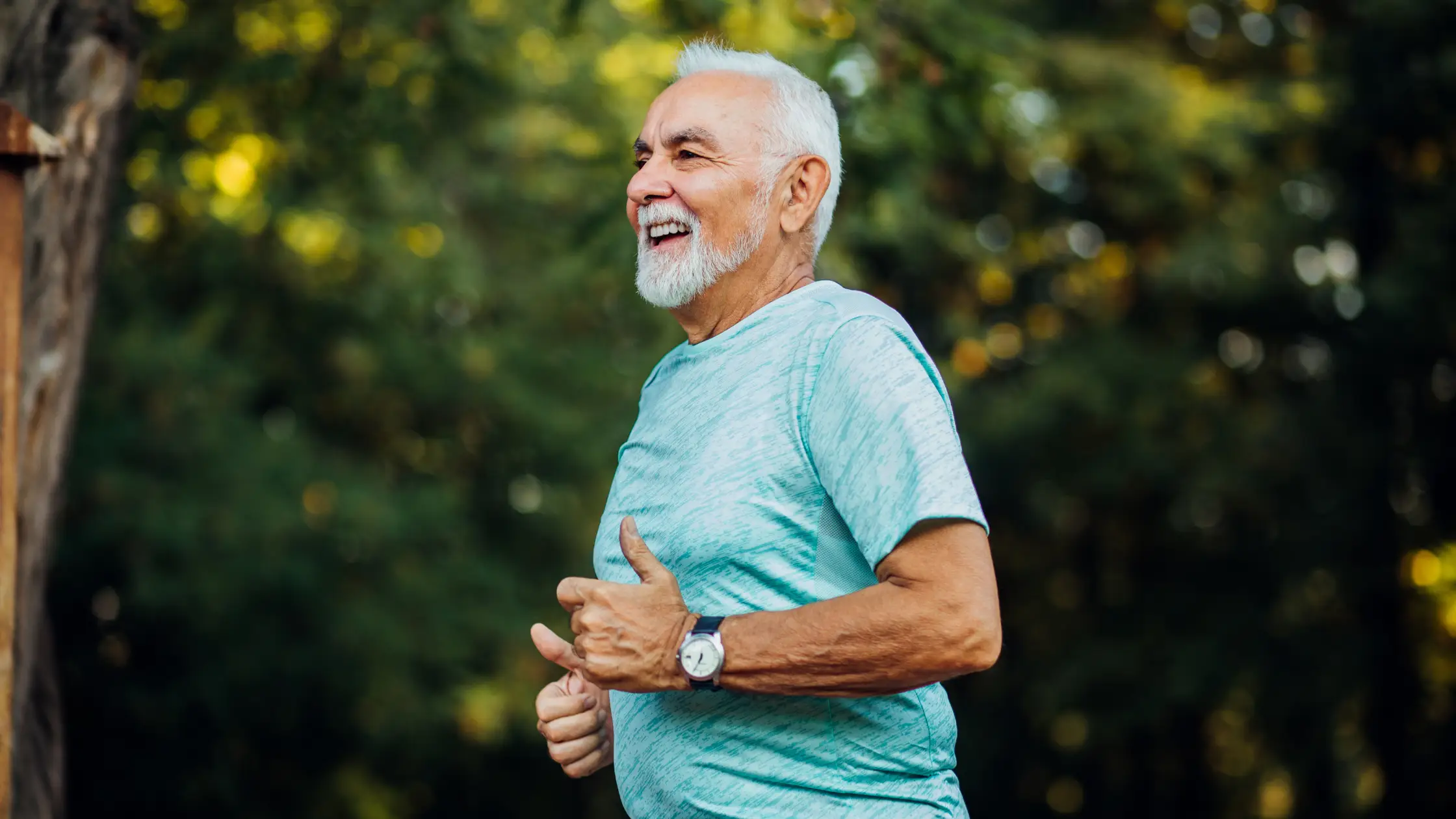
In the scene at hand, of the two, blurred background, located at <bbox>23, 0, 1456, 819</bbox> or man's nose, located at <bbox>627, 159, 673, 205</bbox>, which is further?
blurred background, located at <bbox>23, 0, 1456, 819</bbox>

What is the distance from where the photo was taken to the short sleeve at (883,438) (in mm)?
1575

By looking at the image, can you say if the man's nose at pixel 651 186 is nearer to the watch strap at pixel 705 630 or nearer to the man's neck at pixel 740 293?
the man's neck at pixel 740 293

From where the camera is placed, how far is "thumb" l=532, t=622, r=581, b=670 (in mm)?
1809

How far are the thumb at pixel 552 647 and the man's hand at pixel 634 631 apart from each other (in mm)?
142

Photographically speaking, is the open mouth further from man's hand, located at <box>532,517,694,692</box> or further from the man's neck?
man's hand, located at <box>532,517,694,692</box>

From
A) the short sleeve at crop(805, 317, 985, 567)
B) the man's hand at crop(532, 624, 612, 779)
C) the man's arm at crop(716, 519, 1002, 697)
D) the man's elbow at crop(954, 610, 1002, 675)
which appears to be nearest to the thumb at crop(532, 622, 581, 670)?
the man's hand at crop(532, 624, 612, 779)

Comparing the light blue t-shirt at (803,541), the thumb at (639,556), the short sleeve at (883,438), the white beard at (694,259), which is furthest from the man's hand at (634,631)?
the white beard at (694,259)

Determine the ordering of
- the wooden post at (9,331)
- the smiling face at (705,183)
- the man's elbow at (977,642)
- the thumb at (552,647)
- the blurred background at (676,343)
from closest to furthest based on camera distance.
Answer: the man's elbow at (977,642), the thumb at (552,647), the smiling face at (705,183), the wooden post at (9,331), the blurred background at (676,343)

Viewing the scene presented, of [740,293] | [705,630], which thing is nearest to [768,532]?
[705,630]

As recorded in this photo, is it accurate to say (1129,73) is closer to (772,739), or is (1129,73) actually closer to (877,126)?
(877,126)

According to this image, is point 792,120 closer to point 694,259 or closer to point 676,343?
point 694,259

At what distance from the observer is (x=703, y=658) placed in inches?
64.0

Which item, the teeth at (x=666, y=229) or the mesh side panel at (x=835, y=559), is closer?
the mesh side panel at (x=835, y=559)

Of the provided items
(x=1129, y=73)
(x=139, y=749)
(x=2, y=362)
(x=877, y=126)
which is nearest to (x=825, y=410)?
(x=2, y=362)
